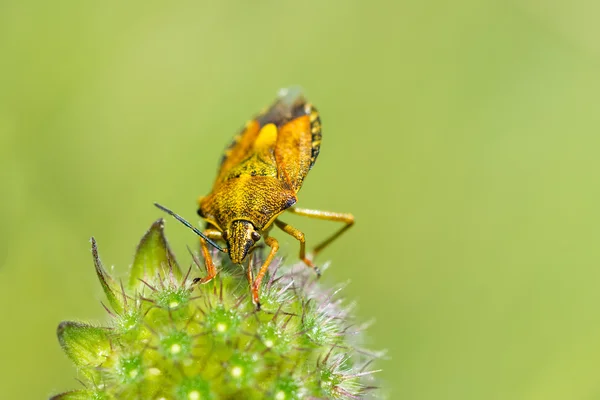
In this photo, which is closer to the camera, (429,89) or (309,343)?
(309,343)

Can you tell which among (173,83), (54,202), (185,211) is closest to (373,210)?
(185,211)

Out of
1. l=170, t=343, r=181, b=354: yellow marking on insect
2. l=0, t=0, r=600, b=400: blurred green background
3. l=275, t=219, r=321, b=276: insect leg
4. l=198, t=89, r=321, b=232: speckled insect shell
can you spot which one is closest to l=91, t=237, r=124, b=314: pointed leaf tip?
l=170, t=343, r=181, b=354: yellow marking on insect

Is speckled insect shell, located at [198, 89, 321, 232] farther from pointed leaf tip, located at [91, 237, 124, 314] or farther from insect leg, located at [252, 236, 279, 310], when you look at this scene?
pointed leaf tip, located at [91, 237, 124, 314]

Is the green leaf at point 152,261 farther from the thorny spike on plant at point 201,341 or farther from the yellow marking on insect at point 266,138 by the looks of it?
the yellow marking on insect at point 266,138

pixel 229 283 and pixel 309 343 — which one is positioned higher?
pixel 229 283

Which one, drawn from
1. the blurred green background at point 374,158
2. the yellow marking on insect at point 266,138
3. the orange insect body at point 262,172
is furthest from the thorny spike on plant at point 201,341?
the blurred green background at point 374,158

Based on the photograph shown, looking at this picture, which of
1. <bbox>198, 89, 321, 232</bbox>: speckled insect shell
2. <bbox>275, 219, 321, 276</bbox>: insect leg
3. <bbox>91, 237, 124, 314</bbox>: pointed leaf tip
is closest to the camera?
<bbox>91, 237, 124, 314</bbox>: pointed leaf tip

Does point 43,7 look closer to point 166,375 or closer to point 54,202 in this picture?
point 54,202
